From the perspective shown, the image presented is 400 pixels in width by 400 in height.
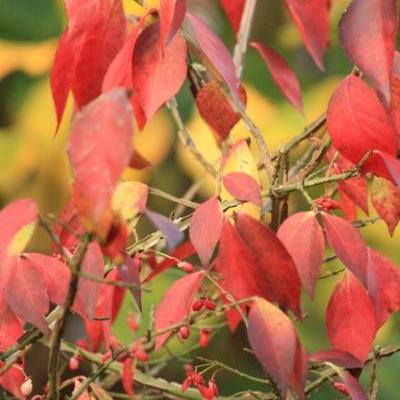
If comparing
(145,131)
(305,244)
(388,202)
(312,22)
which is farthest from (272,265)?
(145,131)

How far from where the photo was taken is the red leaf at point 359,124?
845mm

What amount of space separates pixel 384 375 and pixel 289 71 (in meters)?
1.14

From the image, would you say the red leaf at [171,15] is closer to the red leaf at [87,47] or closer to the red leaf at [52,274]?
the red leaf at [87,47]

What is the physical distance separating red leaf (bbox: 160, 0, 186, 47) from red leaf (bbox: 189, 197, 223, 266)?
0.14 meters

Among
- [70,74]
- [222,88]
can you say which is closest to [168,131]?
[222,88]

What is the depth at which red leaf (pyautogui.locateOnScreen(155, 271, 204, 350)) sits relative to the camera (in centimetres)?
87

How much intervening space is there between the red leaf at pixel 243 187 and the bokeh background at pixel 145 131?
1.23 m

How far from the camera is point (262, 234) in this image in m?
0.82

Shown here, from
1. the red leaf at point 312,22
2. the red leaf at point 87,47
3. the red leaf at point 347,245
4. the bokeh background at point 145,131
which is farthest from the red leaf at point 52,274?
the bokeh background at point 145,131

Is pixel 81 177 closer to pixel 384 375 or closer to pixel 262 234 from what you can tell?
pixel 262 234

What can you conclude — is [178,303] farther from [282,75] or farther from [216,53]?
[282,75]

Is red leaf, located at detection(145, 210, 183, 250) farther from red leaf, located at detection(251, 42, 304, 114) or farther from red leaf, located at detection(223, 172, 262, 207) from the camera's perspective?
red leaf, located at detection(251, 42, 304, 114)

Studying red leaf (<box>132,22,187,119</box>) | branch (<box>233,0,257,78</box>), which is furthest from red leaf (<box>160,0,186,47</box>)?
branch (<box>233,0,257,78</box>)

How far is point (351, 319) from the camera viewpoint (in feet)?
3.08
